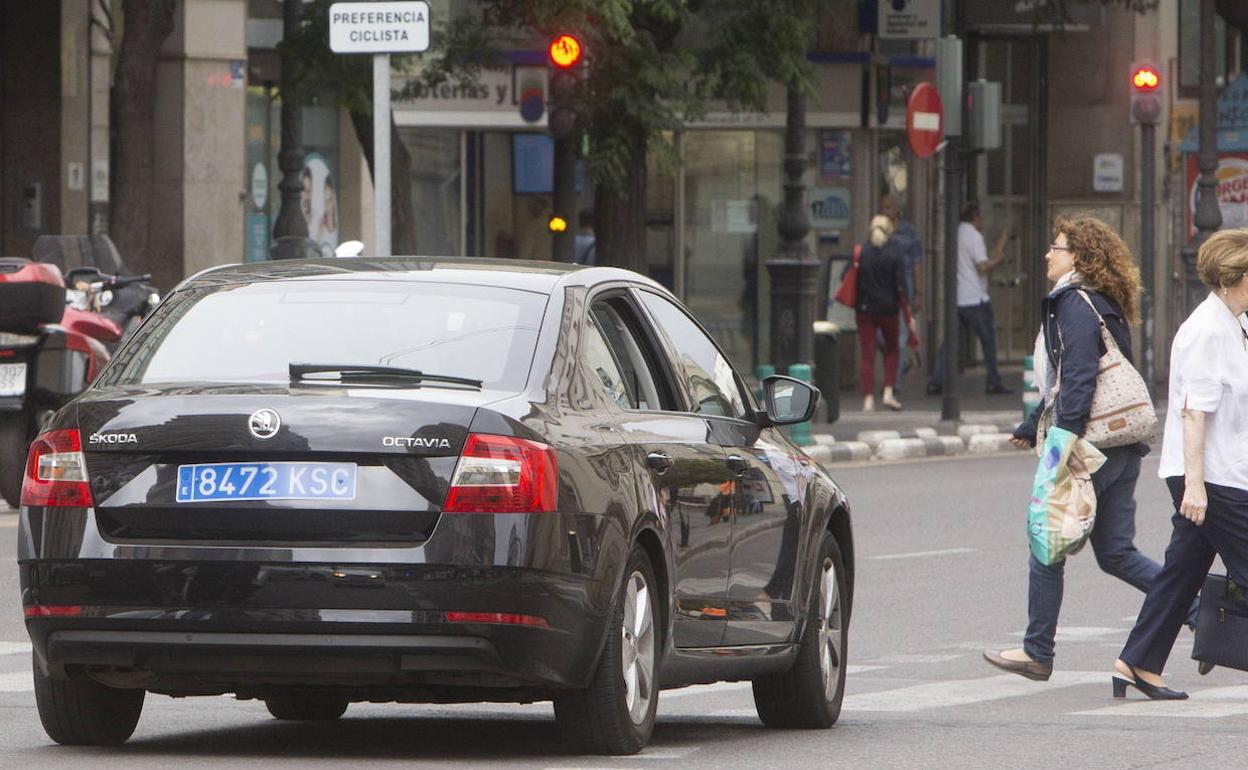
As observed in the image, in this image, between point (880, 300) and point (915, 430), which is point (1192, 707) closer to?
point (915, 430)

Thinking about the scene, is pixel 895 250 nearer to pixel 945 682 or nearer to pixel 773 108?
pixel 773 108

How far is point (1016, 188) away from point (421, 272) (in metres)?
29.8

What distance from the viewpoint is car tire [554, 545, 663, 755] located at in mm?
7480

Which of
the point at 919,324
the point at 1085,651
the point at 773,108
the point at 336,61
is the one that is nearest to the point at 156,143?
the point at 336,61

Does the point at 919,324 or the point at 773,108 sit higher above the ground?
the point at 773,108

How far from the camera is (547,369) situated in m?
7.57

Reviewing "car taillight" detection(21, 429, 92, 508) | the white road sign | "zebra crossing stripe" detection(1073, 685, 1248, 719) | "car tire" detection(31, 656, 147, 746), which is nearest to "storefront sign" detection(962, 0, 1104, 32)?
the white road sign

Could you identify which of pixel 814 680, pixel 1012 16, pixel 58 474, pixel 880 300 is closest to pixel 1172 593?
pixel 814 680

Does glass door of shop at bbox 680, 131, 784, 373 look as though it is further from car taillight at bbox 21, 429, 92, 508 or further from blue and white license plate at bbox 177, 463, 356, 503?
blue and white license plate at bbox 177, 463, 356, 503

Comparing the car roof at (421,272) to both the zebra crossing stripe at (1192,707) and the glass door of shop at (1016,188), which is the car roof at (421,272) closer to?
the zebra crossing stripe at (1192,707)

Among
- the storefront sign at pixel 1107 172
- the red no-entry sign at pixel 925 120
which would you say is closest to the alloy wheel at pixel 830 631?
the red no-entry sign at pixel 925 120

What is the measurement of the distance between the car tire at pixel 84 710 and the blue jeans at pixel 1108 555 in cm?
372

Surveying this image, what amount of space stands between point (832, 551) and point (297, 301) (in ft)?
7.50

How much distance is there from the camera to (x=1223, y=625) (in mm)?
9773
